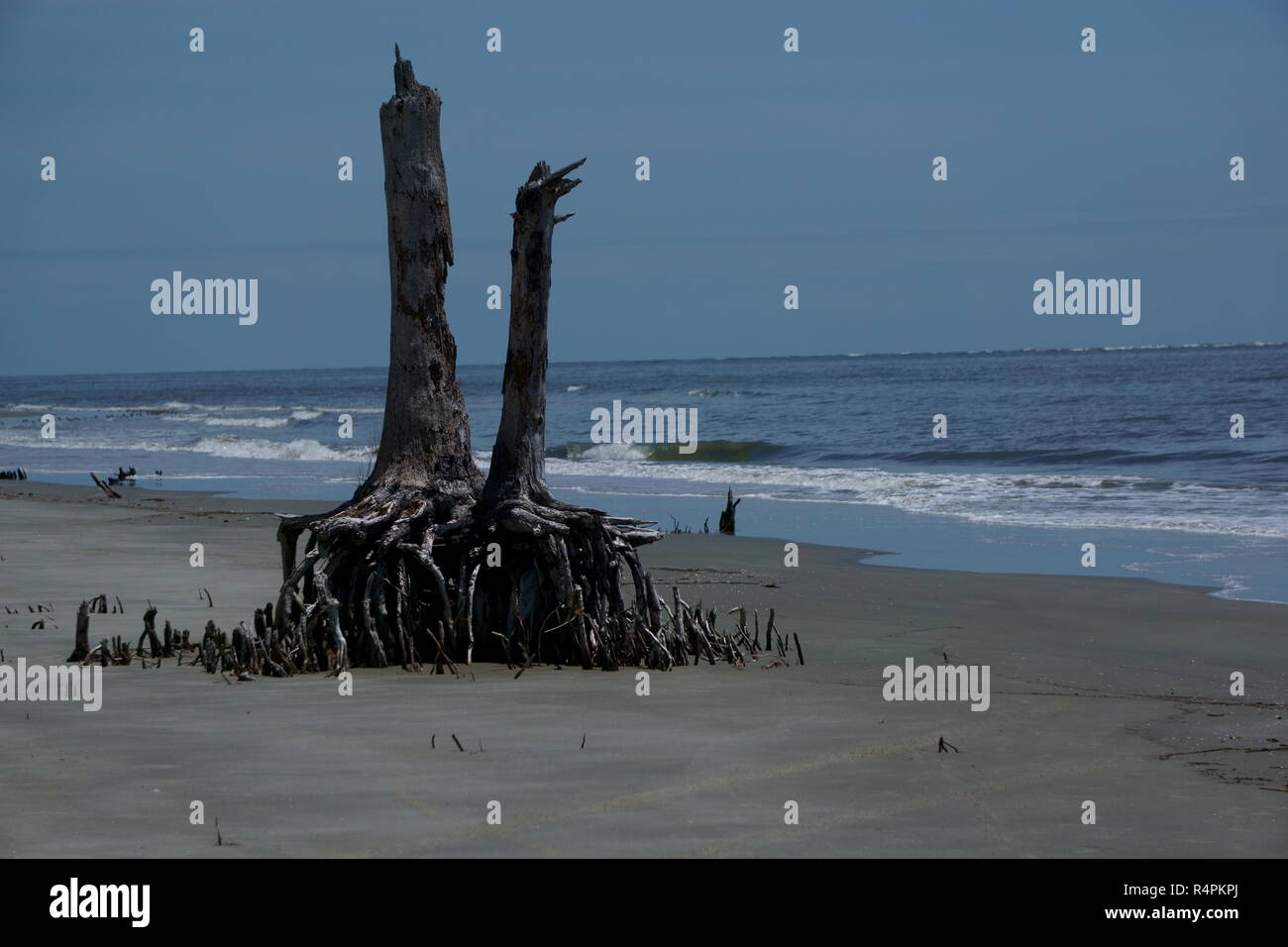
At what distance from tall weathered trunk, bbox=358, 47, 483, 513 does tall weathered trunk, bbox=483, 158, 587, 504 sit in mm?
350

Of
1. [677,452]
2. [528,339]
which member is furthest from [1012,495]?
[677,452]

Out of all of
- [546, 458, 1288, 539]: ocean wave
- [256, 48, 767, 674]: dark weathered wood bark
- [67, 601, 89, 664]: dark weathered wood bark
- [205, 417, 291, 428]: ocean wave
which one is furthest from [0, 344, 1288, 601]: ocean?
[67, 601, 89, 664]: dark weathered wood bark

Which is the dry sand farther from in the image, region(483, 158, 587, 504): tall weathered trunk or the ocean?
the ocean

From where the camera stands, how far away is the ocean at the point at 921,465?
17.6m

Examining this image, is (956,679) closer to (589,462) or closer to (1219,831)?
(1219,831)

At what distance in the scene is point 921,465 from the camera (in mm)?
32469

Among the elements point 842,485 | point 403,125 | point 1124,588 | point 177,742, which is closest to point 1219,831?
point 177,742

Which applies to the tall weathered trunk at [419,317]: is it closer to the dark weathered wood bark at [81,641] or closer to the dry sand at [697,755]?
the dry sand at [697,755]

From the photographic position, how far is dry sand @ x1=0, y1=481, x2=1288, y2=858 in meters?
5.46

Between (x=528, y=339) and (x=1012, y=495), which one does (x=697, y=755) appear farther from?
(x=1012, y=495)

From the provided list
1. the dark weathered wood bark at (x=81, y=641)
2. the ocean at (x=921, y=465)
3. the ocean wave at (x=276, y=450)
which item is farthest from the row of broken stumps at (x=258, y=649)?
the ocean wave at (x=276, y=450)

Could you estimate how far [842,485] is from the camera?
27266mm

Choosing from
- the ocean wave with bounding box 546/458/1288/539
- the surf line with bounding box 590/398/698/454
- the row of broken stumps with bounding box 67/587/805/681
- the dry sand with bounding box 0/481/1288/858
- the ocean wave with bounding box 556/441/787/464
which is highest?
the surf line with bounding box 590/398/698/454
